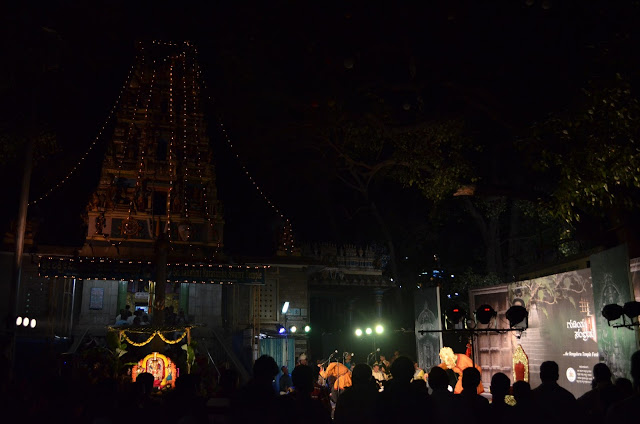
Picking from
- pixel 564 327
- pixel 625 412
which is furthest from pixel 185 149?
pixel 625 412

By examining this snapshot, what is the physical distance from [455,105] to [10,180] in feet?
59.6

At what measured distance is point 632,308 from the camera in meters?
10.0

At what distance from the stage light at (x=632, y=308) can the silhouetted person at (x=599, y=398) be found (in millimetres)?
3107

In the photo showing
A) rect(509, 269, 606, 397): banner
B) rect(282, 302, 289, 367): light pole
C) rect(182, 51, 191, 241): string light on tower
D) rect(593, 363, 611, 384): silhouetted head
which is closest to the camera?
rect(593, 363, 611, 384): silhouetted head

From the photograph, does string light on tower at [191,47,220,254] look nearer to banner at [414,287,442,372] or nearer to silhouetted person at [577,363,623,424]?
banner at [414,287,442,372]

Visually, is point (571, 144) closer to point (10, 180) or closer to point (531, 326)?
point (531, 326)

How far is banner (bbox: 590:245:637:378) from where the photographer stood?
1075cm

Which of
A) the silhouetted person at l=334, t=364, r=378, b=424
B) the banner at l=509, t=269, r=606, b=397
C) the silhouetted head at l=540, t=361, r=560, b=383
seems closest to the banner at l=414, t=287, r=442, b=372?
the banner at l=509, t=269, r=606, b=397

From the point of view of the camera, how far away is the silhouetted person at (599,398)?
614 cm

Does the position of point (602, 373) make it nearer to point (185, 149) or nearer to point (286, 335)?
point (286, 335)

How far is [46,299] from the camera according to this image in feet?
72.9

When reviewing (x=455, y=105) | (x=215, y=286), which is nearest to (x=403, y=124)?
(x=455, y=105)

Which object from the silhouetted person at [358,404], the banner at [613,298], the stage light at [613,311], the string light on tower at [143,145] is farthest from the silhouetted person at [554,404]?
the string light on tower at [143,145]

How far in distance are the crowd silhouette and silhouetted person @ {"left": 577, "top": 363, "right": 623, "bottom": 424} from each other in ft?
0.04
